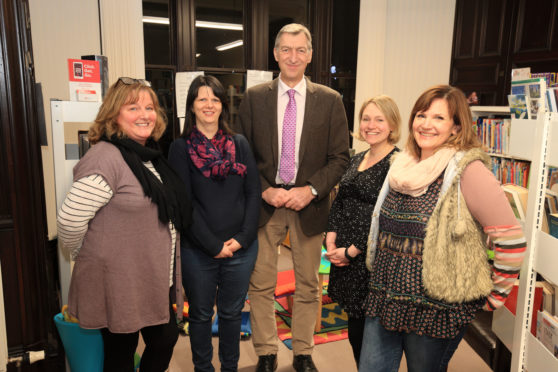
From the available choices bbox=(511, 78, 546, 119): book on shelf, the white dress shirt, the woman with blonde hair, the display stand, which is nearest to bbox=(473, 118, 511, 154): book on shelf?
bbox=(511, 78, 546, 119): book on shelf

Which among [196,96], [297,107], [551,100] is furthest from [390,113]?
[551,100]

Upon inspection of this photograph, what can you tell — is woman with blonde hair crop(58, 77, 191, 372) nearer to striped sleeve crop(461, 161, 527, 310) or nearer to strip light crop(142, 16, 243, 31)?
striped sleeve crop(461, 161, 527, 310)

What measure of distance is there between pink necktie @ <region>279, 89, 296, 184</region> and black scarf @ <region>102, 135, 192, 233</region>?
60cm


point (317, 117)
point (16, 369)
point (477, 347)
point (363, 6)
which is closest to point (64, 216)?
point (16, 369)

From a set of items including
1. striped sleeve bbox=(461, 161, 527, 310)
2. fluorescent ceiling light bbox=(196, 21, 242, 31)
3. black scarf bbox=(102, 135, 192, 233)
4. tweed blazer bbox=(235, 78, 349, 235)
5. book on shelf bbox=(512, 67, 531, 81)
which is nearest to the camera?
striped sleeve bbox=(461, 161, 527, 310)

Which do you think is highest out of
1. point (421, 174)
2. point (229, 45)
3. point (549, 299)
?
point (229, 45)

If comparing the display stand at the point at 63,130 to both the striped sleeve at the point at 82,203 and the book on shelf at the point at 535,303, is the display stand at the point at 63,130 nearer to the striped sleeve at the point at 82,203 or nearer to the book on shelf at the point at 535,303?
the striped sleeve at the point at 82,203

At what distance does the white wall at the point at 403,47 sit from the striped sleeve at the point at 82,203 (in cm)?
362

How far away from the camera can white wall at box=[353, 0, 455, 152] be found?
454 centimetres

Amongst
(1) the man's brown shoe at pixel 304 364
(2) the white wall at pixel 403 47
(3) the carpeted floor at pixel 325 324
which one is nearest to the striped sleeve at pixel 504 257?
(1) the man's brown shoe at pixel 304 364

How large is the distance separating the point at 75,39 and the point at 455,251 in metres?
3.52

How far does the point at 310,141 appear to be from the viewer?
6.98 feet

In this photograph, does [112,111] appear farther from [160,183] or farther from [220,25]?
[220,25]

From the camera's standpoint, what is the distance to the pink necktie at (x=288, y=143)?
214cm
